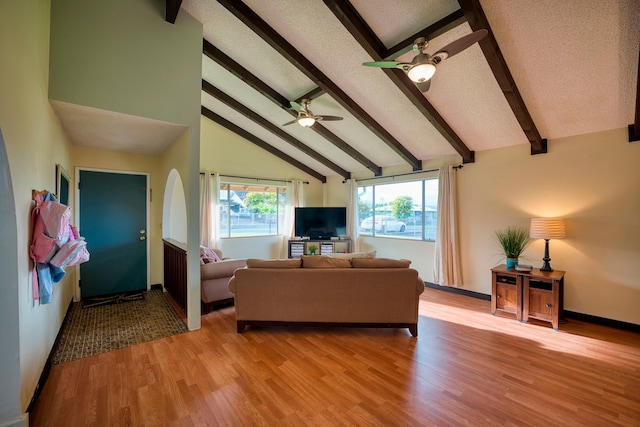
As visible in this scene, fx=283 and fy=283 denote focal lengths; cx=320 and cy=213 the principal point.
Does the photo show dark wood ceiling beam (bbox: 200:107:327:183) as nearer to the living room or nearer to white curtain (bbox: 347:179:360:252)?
the living room

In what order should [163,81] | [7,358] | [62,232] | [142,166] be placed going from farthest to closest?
[142,166] < [163,81] < [62,232] < [7,358]

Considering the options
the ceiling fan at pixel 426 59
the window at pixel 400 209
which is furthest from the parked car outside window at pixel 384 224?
the ceiling fan at pixel 426 59

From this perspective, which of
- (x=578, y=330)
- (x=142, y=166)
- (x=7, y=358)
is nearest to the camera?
(x=7, y=358)

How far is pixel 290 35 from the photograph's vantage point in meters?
3.37

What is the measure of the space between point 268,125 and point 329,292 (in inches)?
146

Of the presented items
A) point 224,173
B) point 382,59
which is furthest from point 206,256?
point 382,59

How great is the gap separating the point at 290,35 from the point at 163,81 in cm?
156

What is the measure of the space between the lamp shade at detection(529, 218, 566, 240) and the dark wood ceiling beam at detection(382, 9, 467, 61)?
2.74 m

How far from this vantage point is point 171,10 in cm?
313

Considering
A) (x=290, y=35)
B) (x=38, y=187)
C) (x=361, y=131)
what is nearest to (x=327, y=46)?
(x=290, y=35)

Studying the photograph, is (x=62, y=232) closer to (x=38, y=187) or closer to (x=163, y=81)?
(x=38, y=187)

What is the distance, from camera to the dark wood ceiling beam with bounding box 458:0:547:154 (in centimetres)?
242

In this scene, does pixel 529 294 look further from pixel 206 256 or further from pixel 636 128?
pixel 206 256

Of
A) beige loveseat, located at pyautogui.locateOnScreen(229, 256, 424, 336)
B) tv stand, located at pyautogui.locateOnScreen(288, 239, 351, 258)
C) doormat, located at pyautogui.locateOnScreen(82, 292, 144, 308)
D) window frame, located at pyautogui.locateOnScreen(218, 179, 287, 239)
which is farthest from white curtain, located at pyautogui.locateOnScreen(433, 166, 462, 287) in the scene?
doormat, located at pyautogui.locateOnScreen(82, 292, 144, 308)
